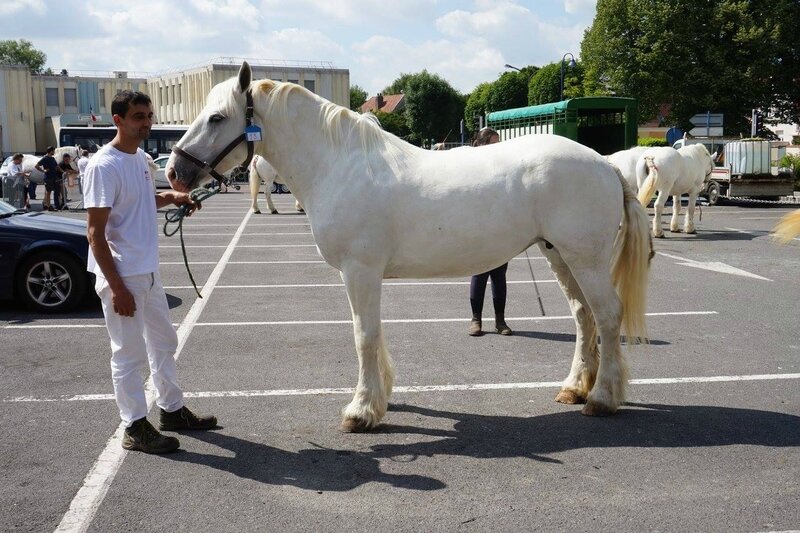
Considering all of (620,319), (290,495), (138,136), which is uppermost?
(138,136)

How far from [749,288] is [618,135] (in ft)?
55.5

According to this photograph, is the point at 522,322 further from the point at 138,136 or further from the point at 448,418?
the point at 138,136

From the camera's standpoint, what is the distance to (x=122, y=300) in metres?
4.37

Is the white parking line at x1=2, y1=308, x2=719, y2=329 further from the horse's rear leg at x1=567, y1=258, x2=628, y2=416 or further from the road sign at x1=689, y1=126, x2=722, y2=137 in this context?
the road sign at x1=689, y1=126, x2=722, y2=137

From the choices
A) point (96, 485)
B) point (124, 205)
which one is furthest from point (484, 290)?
point (96, 485)

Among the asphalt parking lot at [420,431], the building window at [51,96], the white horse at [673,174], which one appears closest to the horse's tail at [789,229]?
the asphalt parking lot at [420,431]

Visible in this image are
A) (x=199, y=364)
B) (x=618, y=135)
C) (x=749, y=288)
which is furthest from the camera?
(x=618, y=135)

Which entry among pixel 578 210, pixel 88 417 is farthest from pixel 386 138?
pixel 88 417

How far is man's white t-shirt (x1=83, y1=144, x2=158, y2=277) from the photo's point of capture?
14.4ft

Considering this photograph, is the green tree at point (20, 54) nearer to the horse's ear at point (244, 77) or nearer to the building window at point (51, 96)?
the building window at point (51, 96)

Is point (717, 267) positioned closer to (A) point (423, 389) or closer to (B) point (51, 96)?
(A) point (423, 389)

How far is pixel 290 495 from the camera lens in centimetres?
405

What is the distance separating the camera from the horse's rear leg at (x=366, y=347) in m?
4.95

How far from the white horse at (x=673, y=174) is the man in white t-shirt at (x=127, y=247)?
1243 centimetres
